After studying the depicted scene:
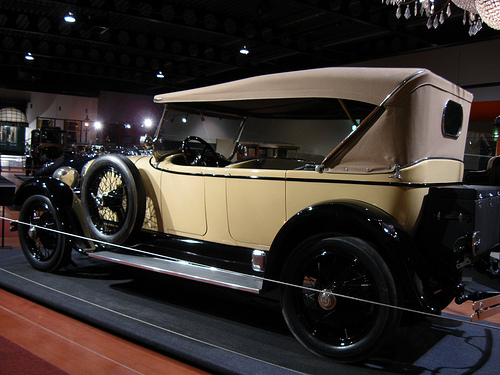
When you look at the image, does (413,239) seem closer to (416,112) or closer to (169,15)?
(416,112)

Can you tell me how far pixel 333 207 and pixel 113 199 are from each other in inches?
81.1

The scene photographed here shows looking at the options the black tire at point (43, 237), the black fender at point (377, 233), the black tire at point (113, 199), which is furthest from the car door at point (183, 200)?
the black tire at point (43, 237)

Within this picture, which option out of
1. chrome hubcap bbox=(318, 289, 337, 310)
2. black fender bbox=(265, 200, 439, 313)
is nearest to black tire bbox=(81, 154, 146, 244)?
black fender bbox=(265, 200, 439, 313)

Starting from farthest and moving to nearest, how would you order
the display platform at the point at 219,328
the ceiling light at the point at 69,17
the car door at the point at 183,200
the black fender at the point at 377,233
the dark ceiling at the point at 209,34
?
1. the ceiling light at the point at 69,17
2. the dark ceiling at the point at 209,34
3. the car door at the point at 183,200
4. the display platform at the point at 219,328
5. the black fender at the point at 377,233

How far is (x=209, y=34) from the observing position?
1009 centimetres

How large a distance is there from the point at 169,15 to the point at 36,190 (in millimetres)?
5261

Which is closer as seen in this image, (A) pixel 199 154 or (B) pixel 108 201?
(B) pixel 108 201

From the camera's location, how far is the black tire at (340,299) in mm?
2051

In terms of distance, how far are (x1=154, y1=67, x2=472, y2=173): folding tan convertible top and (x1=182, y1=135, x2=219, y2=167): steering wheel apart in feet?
3.79

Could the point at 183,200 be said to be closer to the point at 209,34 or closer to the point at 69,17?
the point at 69,17

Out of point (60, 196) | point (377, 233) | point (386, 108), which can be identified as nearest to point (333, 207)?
point (377, 233)

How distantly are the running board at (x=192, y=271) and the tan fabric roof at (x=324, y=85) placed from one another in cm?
115

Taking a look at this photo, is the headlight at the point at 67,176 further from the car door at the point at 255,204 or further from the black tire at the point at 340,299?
the black tire at the point at 340,299

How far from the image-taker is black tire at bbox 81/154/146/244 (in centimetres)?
326
